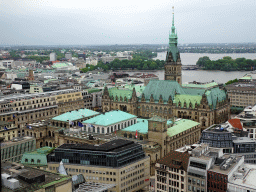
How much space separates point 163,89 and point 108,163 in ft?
219

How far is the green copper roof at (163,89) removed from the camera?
453 feet

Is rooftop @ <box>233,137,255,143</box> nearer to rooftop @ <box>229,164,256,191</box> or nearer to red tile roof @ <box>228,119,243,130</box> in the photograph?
red tile roof @ <box>228,119,243,130</box>

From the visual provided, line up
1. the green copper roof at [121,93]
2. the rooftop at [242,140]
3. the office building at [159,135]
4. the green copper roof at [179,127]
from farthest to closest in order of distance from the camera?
the green copper roof at [121,93], the green copper roof at [179,127], the office building at [159,135], the rooftop at [242,140]

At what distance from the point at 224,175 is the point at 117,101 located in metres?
86.2

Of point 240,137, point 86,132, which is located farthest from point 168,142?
point 86,132

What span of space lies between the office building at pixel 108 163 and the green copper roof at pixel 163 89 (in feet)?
183

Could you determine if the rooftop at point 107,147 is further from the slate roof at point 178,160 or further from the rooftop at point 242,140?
the rooftop at point 242,140

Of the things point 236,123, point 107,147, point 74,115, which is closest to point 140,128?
point 107,147

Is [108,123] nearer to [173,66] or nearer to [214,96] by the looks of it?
[214,96]

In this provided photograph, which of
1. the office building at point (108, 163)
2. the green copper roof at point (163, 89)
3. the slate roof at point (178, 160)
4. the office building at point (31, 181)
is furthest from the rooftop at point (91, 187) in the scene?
the green copper roof at point (163, 89)

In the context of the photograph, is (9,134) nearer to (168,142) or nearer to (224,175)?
(168,142)

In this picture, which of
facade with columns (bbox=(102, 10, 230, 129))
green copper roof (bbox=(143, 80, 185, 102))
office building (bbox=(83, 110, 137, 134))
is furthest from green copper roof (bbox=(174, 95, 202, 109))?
office building (bbox=(83, 110, 137, 134))

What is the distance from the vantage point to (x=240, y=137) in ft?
306

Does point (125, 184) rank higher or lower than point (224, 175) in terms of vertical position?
→ lower
